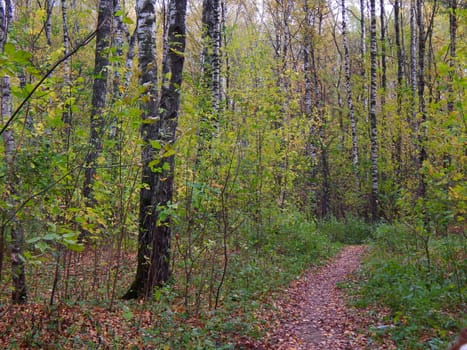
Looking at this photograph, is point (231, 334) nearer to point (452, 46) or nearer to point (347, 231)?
point (452, 46)

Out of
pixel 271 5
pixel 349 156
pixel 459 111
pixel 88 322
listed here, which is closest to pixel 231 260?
pixel 88 322

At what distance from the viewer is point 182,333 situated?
5.61m

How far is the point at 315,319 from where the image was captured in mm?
7367

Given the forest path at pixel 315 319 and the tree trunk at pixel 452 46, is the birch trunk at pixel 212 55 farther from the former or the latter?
the tree trunk at pixel 452 46

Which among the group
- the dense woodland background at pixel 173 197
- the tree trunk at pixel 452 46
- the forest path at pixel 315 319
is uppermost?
the tree trunk at pixel 452 46

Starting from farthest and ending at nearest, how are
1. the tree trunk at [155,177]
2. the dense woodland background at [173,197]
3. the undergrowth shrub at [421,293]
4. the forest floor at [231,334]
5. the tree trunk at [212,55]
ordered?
the tree trunk at [212,55], the tree trunk at [155,177], the undergrowth shrub at [421,293], the forest floor at [231,334], the dense woodland background at [173,197]

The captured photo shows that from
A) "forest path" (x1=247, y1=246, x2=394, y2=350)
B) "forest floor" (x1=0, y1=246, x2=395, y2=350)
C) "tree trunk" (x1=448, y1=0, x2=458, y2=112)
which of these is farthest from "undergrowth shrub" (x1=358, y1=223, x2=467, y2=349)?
"tree trunk" (x1=448, y1=0, x2=458, y2=112)

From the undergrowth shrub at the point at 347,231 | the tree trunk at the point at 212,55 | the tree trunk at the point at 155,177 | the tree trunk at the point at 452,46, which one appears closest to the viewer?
the tree trunk at the point at 452,46

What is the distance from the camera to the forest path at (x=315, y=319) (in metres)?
Result: 6.07

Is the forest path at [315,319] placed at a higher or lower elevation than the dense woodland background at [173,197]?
lower

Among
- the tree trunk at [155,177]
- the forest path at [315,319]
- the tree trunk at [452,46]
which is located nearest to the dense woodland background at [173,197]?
the tree trunk at [155,177]

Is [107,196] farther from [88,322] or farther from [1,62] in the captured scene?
[1,62]

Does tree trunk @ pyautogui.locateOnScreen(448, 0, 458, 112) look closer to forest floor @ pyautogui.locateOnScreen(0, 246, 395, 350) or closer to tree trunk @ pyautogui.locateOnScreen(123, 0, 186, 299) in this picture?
forest floor @ pyautogui.locateOnScreen(0, 246, 395, 350)

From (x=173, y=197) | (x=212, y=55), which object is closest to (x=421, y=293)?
(x=173, y=197)
